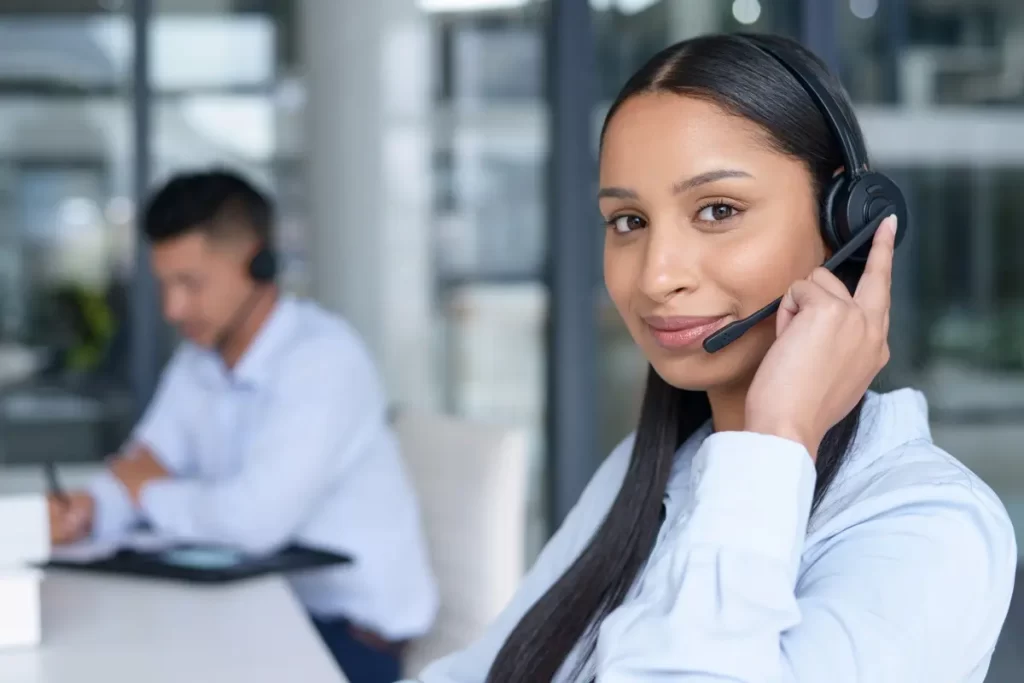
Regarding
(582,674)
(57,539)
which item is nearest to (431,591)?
(57,539)

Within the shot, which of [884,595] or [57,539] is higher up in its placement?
[884,595]

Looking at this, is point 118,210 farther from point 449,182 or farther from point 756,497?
point 756,497

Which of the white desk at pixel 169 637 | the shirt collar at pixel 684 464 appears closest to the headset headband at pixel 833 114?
the shirt collar at pixel 684 464

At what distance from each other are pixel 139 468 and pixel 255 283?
1.76 ft

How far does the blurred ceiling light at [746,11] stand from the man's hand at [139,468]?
1747 mm

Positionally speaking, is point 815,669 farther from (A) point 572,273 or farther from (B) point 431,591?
(A) point 572,273

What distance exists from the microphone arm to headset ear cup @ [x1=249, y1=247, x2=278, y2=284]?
1615 mm

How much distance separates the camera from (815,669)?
929mm

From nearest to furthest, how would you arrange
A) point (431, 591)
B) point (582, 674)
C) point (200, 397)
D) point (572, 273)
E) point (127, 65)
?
point (582, 674), point (431, 591), point (200, 397), point (572, 273), point (127, 65)

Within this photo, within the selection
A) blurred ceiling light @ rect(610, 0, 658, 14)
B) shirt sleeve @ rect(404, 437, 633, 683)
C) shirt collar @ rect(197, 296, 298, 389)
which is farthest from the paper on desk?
blurred ceiling light @ rect(610, 0, 658, 14)

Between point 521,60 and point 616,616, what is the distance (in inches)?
112

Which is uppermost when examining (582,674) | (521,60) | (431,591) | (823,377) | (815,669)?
(521,60)

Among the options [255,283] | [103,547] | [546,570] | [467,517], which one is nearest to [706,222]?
[546,570]

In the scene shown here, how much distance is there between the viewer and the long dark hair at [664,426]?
112cm
